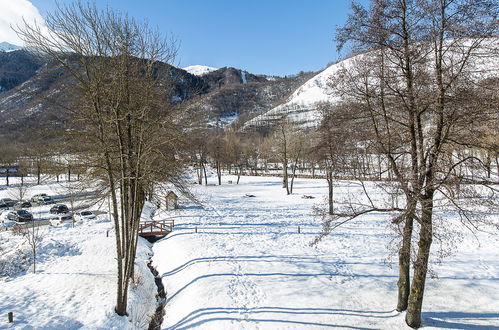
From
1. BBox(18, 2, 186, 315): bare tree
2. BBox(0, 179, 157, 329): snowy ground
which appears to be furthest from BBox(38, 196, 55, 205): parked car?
BBox(18, 2, 186, 315): bare tree

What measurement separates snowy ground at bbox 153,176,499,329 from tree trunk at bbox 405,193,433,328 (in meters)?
0.49

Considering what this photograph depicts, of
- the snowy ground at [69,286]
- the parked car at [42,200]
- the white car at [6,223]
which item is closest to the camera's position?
the snowy ground at [69,286]

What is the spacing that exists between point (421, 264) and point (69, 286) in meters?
13.1

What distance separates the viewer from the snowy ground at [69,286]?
8.71 metres

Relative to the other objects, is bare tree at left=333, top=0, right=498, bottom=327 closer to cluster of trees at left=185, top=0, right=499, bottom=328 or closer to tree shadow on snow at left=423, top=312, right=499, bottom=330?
cluster of trees at left=185, top=0, right=499, bottom=328

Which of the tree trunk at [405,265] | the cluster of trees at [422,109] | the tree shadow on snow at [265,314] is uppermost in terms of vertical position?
the cluster of trees at [422,109]

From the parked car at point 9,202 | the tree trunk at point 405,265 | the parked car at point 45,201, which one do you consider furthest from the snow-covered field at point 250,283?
the parked car at point 9,202

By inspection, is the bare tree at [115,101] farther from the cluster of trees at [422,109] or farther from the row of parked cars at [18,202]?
the row of parked cars at [18,202]

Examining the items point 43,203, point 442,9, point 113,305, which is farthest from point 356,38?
point 43,203

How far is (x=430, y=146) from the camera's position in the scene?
6.83 m

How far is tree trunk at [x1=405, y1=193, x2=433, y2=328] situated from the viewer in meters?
6.53

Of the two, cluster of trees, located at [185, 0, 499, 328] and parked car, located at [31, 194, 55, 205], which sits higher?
cluster of trees, located at [185, 0, 499, 328]

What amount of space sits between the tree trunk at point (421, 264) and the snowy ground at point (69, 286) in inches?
347

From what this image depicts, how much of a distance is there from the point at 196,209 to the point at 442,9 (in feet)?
80.6
